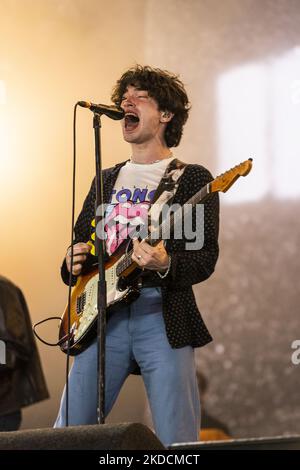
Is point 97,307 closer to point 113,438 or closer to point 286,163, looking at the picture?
point 113,438

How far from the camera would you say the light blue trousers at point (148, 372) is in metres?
2.32

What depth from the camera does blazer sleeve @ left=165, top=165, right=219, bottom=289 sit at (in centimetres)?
234

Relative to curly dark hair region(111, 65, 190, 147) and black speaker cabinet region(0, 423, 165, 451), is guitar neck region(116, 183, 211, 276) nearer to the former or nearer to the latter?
curly dark hair region(111, 65, 190, 147)

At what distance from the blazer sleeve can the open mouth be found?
10.0 inches

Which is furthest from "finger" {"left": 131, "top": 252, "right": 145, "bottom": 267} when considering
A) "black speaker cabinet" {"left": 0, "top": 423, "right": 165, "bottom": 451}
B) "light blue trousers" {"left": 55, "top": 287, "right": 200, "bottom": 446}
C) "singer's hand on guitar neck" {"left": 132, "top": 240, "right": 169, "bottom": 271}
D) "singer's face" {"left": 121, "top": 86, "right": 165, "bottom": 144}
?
"black speaker cabinet" {"left": 0, "top": 423, "right": 165, "bottom": 451}

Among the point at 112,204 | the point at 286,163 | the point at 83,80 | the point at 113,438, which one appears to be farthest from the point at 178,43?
the point at 113,438

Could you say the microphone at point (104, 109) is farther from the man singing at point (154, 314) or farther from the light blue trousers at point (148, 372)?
the light blue trousers at point (148, 372)

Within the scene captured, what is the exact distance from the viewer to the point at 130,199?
2578 mm

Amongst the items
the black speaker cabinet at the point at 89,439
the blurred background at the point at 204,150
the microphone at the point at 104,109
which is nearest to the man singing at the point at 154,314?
the microphone at the point at 104,109

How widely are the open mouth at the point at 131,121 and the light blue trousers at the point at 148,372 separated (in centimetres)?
57

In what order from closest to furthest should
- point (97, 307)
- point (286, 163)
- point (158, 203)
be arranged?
point (97, 307)
point (158, 203)
point (286, 163)

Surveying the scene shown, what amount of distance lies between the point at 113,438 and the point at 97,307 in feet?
3.59
